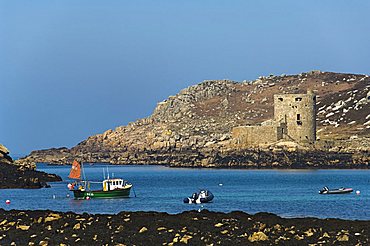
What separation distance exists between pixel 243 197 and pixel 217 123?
2932 inches

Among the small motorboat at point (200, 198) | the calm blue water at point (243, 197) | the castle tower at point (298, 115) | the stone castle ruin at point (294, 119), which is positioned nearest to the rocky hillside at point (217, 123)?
the stone castle ruin at point (294, 119)

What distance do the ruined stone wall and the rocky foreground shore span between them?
60.1 m

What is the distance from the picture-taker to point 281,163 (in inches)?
3314

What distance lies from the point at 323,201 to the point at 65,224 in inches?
904

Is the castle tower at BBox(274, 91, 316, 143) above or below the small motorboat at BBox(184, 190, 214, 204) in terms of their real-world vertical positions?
above

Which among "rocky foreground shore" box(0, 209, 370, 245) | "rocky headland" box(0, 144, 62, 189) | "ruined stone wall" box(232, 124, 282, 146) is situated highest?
"ruined stone wall" box(232, 124, 282, 146)

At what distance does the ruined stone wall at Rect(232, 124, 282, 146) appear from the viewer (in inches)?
3408

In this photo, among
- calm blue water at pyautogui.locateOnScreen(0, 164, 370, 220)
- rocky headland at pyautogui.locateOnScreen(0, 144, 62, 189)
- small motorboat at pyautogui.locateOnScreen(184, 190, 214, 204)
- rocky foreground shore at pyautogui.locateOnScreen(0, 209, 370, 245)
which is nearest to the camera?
rocky foreground shore at pyautogui.locateOnScreen(0, 209, 370, 245)

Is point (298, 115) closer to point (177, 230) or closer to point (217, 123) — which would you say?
point (217, 123)

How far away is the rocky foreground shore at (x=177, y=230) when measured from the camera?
21328mm

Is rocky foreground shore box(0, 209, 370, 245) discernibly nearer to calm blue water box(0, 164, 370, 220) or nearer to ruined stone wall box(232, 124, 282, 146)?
calm blue water box(0, 164, 370, 220)

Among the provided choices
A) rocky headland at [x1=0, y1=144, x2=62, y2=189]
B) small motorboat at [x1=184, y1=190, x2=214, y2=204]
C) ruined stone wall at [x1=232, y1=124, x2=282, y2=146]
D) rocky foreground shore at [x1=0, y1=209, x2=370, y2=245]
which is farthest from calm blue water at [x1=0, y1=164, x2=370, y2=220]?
ruined stone wall at [x1=232, y1=124, x2=282, y2=146]

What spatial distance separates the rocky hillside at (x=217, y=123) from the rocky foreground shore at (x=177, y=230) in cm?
5965

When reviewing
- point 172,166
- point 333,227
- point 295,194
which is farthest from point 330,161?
point 333,227
